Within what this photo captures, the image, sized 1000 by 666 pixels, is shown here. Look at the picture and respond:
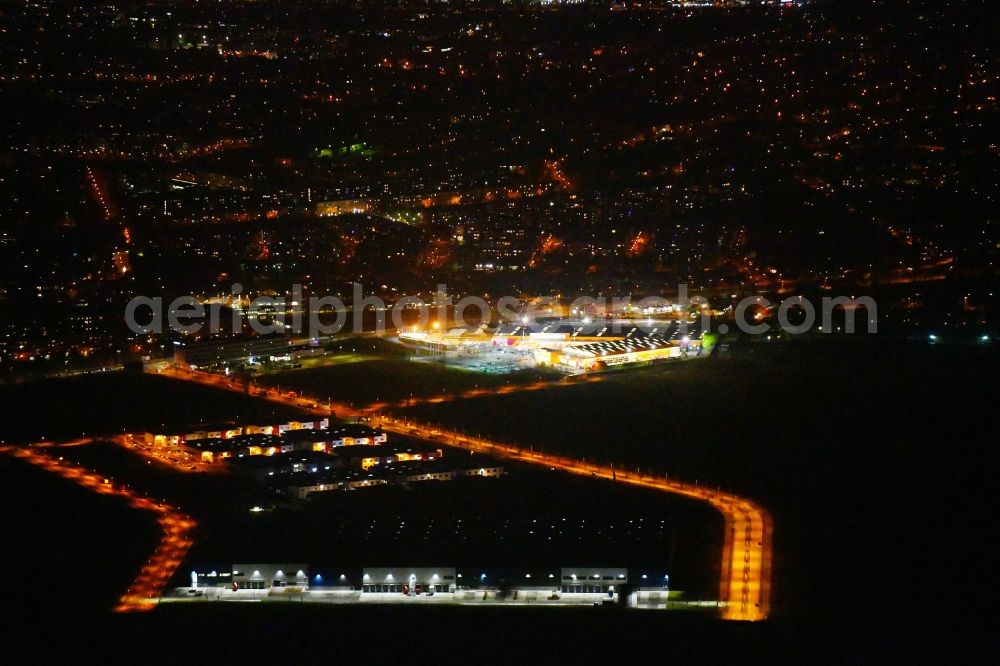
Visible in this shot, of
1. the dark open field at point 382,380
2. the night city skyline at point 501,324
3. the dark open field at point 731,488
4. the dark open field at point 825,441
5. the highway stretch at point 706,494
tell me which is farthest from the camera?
the dark open field at point 382,380

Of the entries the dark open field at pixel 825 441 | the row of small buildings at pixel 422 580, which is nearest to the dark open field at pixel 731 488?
the dark open field at pixel 825 441

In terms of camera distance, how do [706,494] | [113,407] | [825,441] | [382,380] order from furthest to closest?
[382,380] < [113,407] < [825,441] < [706,494]

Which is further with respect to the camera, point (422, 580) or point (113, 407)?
point (113, 407)

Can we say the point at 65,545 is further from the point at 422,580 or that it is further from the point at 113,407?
the point at 113,407

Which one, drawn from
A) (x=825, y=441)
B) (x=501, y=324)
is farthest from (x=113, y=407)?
(x=825, y=441)

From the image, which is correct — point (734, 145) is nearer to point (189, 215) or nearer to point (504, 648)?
Answer: point (189, 215)

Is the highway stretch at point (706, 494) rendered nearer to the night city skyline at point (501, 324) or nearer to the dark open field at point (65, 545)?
the night city skyline at point (501, 324)

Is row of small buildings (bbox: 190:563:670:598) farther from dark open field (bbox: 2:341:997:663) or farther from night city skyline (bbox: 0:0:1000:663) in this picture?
dark open field (bbox: 2:341:997:663)

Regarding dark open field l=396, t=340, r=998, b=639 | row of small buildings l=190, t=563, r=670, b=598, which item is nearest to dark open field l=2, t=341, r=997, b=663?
dark open field l=396, t=340, r=998, b=639

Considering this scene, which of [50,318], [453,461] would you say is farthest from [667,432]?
[50,318]
